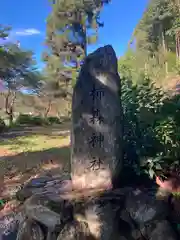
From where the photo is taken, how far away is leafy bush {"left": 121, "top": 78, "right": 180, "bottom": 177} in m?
2.88

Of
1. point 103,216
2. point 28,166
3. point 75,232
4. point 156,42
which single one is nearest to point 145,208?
point 103,216

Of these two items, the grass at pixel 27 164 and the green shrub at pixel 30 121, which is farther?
the green shrub at pixel 30 121

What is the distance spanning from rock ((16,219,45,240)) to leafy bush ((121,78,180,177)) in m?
1.12

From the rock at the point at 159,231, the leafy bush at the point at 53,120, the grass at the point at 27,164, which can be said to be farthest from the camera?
the leafy bush at the point at 53,120

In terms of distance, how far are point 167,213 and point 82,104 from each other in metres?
1.26

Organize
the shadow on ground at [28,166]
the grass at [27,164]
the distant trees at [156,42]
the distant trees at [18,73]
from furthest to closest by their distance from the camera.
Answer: the distant trees at [156,42], the distant trees at [18,73], the grass at [27,164], the shadow on ground at [28,166]

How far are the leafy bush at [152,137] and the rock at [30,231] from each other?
1.12 metres

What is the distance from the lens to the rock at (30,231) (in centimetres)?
261

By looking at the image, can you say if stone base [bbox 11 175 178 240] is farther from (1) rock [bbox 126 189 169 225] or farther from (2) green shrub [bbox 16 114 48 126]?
(2) green shrub [bbox 16 114 48 126]

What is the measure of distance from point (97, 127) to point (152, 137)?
77cm

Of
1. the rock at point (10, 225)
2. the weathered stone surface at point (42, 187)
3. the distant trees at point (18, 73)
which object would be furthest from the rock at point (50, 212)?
the distant trees at point (18, 73)

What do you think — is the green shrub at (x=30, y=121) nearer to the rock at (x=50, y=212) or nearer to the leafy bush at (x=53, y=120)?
the leafy bush at (x=53, y=120)

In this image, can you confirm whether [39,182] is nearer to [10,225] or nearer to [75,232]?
[10,225]

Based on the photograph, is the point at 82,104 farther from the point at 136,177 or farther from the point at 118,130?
the point at 136,177
